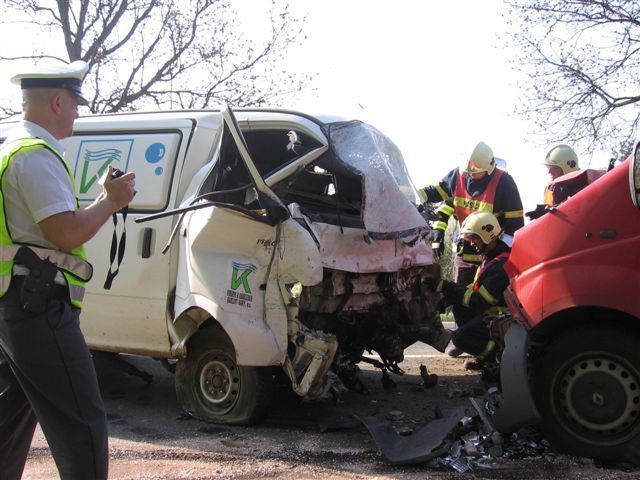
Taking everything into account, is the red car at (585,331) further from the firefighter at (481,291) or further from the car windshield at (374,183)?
the firefighter at (481,291)

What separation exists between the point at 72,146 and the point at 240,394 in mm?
2454

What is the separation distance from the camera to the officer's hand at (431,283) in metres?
5.94

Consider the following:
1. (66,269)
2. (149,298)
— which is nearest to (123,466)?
(149,298)

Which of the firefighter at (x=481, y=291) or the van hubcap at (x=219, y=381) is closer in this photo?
the van hubcap at (x=219, y=381)

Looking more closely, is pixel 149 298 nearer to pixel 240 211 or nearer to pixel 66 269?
pixel 240 211

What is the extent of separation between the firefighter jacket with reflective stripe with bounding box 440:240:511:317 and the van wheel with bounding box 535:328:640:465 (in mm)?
1655

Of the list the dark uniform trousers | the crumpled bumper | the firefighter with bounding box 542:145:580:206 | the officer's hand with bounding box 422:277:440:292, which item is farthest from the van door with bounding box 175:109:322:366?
the firefighter with bounding box 542:145:580:206

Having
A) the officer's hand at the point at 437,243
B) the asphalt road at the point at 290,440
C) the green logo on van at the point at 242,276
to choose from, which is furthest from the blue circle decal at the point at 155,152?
the officer's hand at the point at 437,243

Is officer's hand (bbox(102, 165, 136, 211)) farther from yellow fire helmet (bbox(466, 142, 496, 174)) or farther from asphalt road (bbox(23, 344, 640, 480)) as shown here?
yellow fire helmet (bbox(466, 142, 496, 174))

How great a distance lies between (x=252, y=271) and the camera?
→ 461 cm

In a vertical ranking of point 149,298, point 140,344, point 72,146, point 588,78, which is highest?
point 588,78

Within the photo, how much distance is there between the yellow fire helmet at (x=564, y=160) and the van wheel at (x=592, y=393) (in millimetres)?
3508

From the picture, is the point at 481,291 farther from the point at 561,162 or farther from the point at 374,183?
the point at 561,162

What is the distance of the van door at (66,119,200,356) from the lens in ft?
16.7
